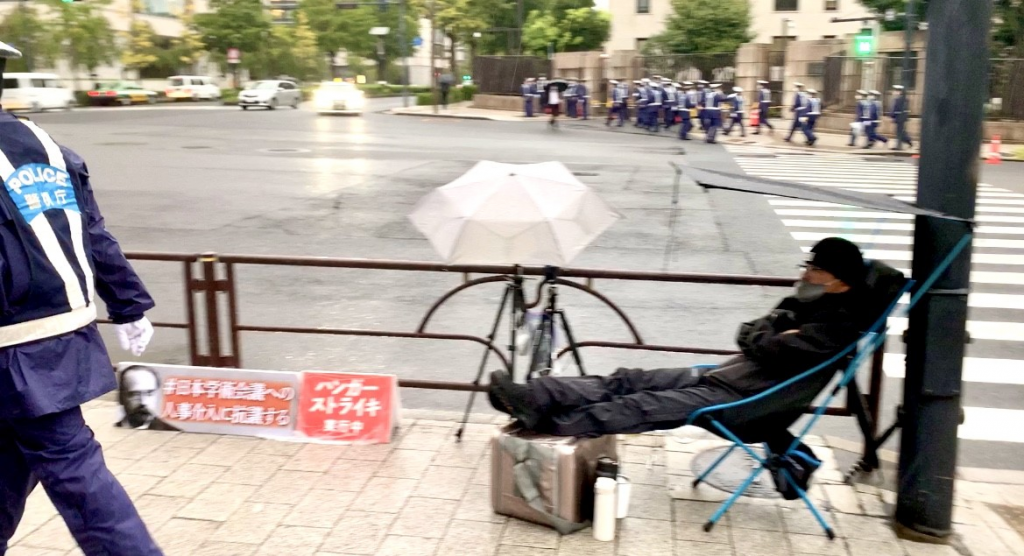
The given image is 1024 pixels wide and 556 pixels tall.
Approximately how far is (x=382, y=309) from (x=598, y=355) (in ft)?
7.81

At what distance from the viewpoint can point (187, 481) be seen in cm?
471

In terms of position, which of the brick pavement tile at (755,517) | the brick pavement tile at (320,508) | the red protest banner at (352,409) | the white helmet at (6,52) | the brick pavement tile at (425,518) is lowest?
the brick pavement tile at (755,517)

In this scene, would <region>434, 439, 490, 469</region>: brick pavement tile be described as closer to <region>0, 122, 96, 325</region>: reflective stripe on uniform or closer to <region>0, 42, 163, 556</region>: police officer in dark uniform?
<region>0, 42, 163, 556</region>: police officer in dark uniform

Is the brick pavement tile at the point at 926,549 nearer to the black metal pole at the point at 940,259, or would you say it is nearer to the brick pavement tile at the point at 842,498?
the black metal pole at the point at 940,259

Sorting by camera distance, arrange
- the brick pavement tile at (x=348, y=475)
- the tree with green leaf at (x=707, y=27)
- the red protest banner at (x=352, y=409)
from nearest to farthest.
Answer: the brick pavement tile at (x=348, y=475)
the red protest banner at (x=352, y=409)
the tree with green leaf at (x=707, y=27)

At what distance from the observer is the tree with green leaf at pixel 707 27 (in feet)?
164

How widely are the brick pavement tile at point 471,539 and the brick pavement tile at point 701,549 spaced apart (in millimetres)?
835

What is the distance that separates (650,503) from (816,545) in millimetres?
823

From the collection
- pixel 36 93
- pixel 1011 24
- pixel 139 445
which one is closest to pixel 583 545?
pixel 139 445

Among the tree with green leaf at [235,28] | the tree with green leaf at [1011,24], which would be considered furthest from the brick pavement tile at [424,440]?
the tree with green leaf at [235,28]

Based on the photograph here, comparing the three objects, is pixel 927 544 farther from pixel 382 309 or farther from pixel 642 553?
pixel 382 309

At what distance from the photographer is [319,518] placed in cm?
429

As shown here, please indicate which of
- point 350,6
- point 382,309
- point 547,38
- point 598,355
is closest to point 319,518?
point 598,355

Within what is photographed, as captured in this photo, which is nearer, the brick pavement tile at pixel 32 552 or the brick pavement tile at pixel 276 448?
→ the brick pavement tile at pixel 32 552
